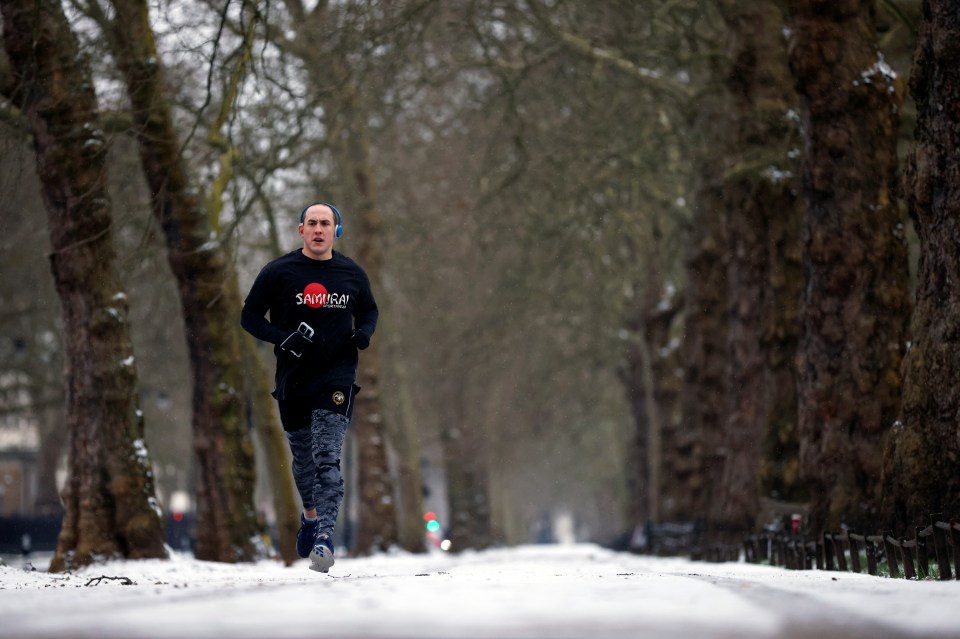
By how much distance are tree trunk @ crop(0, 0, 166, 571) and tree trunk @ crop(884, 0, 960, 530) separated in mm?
6995

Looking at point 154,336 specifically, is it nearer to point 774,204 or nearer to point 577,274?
point 577,274

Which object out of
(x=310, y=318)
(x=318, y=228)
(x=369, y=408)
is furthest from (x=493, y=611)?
(x=369, y=408)

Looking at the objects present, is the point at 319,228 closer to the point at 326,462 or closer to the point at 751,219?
the point at 326,462

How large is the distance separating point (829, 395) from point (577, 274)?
16871mm

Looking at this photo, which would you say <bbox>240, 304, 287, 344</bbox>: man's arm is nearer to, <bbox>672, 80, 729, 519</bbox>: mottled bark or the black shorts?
the black shorts

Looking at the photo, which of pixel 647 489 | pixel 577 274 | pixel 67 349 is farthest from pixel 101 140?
pixel 647 489

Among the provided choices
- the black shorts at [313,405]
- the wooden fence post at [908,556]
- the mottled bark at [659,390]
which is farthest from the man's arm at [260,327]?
the mottled bark at [659,390]

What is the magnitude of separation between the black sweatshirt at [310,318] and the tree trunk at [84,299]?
5153mm

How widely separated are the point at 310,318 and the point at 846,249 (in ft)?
21.4

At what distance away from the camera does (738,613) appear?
16.5 ft

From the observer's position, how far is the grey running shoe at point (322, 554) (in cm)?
914

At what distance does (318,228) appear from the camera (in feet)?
30.8

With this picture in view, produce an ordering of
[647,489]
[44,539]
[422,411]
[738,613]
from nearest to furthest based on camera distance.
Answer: [738,613] → [44,539] → [647,489] → [422,411]

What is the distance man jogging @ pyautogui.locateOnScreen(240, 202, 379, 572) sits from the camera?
9.34 m
